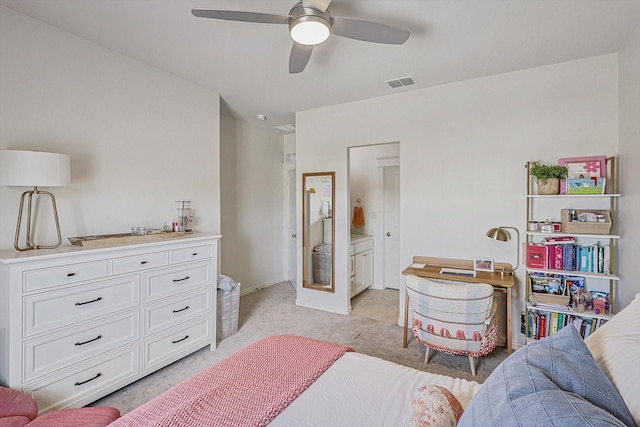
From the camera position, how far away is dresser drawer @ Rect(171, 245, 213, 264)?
8.43 ft

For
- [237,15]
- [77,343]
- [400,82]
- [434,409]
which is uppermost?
[400,82]

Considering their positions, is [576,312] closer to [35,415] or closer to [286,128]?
[35,415]

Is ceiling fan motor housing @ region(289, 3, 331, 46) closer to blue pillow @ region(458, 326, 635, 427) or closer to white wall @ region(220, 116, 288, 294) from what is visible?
blue pillow @ region(458, 326, 635, 427)

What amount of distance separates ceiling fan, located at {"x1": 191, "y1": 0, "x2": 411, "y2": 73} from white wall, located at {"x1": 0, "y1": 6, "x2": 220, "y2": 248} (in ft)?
4.74

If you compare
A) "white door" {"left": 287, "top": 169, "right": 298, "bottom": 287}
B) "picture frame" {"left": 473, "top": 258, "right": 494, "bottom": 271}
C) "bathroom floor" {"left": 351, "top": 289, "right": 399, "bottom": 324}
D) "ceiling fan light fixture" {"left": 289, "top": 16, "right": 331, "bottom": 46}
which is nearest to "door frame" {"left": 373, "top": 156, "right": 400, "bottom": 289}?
"bathroom floor" {"left": 351, "top": 289, "right": 399, "bottom": 324}

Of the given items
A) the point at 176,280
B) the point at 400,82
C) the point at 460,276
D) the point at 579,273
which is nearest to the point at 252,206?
the point at 176,280

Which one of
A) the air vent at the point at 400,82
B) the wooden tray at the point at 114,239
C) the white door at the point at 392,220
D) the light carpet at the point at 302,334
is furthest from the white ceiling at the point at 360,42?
the light carpet at the point at 302,334

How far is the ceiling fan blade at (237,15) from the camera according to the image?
1648mm

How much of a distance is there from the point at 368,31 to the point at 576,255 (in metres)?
2.49

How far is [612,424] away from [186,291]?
8.93 feet

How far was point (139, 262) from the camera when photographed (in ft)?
7.63

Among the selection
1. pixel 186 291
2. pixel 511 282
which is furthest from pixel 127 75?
pixel 511 282

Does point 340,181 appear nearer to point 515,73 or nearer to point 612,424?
point 515,73

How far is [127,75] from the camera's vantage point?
2719mm
